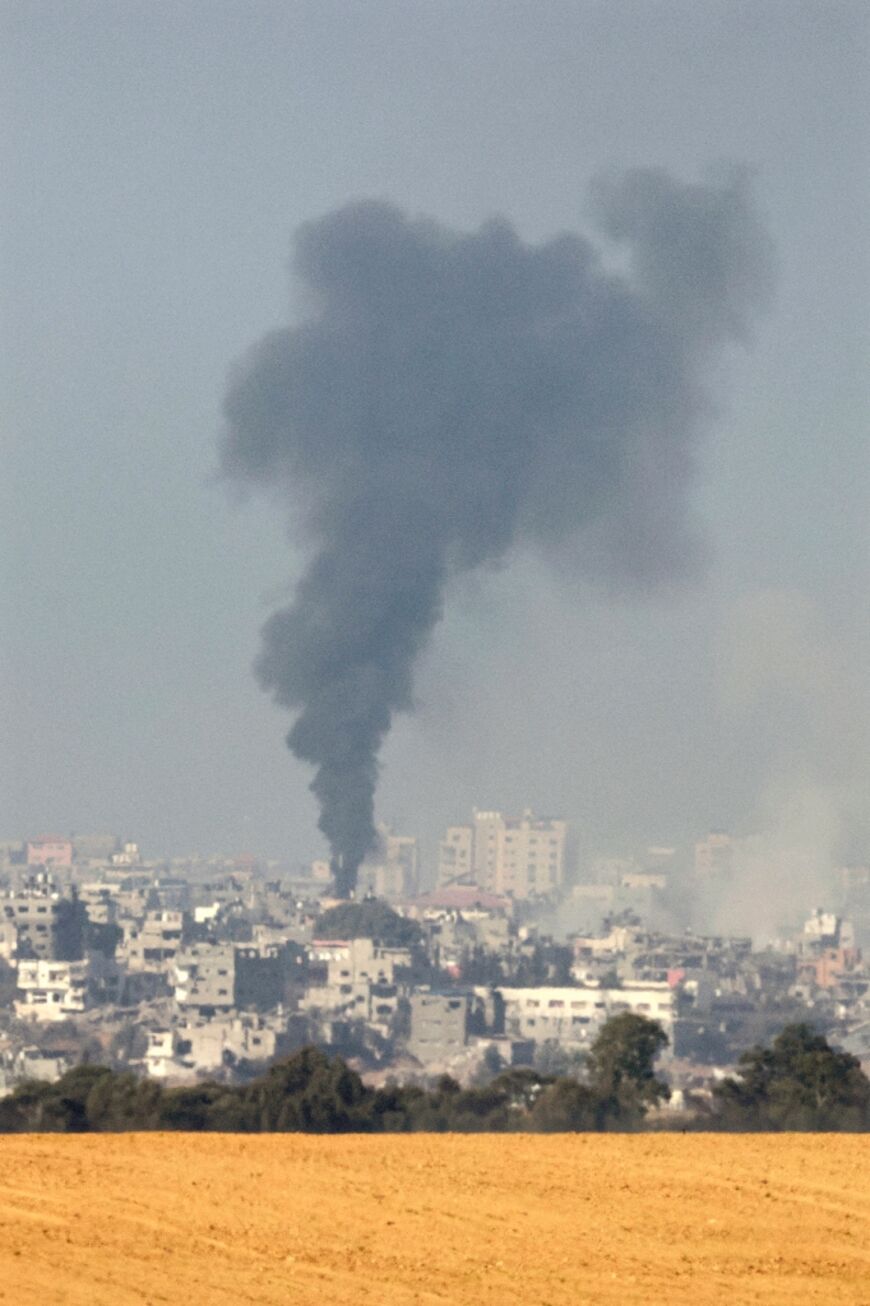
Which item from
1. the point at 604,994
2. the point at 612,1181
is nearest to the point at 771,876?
the point at 604,994

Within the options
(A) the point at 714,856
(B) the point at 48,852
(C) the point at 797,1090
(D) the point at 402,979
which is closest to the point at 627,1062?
(C) the point at 797,1090

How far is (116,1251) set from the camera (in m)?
13.1

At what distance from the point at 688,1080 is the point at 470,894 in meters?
91.9

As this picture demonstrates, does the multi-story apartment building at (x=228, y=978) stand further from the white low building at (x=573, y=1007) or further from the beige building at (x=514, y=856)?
the beige building at (x=514, y=856)

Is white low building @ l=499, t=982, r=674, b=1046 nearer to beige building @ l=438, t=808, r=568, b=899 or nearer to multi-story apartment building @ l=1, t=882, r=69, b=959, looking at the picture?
multi-story apartment building @ l=1, t=882, r=69, b=959

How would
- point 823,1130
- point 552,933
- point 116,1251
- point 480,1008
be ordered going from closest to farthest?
point 116,1251
point 823,1130
point 480,1008
point 552,933

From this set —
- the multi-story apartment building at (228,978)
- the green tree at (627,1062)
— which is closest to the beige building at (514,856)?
the multi-story apartment building at (228,978)

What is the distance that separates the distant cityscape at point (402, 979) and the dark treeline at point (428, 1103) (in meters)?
24.3

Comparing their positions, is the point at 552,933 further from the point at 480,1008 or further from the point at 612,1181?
the point at 612,1181

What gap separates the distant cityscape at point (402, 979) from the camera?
76.2 metres

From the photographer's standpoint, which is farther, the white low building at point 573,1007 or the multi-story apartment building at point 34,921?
the multi-story apartment building at point 34,921

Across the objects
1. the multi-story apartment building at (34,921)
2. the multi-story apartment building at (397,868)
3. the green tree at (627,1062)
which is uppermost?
the multi-story apartment building at (397,868)

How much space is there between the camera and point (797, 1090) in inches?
926

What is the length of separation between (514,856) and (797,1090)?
151720 mm
